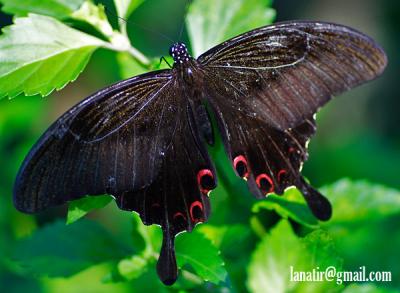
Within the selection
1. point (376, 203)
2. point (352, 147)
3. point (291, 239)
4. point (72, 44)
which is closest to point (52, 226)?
point (72, 44)

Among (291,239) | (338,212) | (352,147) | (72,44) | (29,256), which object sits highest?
(352,147)

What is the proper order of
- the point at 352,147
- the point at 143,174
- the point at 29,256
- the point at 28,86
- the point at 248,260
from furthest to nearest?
the point at 352,147, the point at 29,256, the point at 248,260, the point at 143,174, the point at 28,86

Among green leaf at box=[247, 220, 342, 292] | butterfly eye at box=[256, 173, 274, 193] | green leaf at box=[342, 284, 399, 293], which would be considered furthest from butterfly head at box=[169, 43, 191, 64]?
green leaf at box=[342, 284, 399, 293]

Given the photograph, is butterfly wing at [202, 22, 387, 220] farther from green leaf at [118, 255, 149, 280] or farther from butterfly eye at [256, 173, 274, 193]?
green leaf at [118, 255, 149, 280]

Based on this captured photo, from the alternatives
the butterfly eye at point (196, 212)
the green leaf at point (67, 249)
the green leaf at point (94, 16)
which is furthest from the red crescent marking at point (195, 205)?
the green leaf at point (94, 16)

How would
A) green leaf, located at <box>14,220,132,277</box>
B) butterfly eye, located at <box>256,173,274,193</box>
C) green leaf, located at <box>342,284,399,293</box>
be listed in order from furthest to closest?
1. green leaf, located at <box>14,220,132,277</box>
2. butterfly eye, located at <box>256,173,274,193</box>
3. green leaf, located at <box>342,284,399,293</box>

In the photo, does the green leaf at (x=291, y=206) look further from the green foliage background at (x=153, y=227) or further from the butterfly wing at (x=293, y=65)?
the butterfly wing at (x=293, y=65)

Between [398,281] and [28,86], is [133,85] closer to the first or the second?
[28,86]
